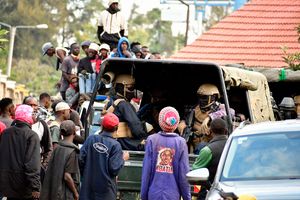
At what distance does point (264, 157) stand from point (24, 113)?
14.7 feet

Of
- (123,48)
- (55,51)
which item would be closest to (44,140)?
(123,48)

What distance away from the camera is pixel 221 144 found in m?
14.3

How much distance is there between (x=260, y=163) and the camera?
40.5ft

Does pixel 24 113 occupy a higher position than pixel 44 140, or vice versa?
pixel 24 113

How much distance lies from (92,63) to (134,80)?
4898 millimetres

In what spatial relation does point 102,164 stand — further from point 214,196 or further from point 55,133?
point 214,196

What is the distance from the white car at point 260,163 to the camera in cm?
1180

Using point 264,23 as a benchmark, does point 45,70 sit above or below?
Answer: below

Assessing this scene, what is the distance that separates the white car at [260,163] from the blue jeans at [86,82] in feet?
30.2

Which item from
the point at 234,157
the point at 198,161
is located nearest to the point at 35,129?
the point at 198,161

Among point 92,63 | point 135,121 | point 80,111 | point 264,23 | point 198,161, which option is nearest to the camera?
point 198,161

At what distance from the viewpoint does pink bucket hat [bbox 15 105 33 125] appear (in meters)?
15.9

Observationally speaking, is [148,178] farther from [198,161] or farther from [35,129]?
[35,129]

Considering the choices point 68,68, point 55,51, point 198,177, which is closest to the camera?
point 198,177
